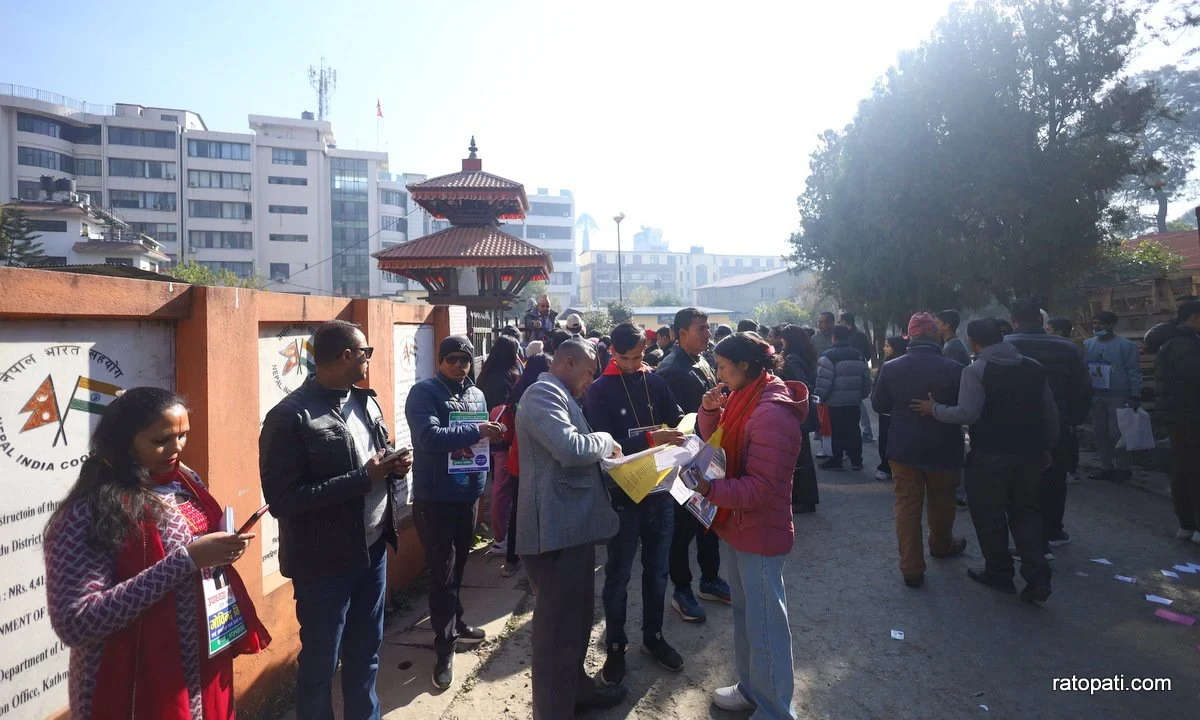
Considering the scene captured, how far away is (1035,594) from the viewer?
4262 mm

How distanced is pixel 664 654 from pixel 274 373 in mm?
2808

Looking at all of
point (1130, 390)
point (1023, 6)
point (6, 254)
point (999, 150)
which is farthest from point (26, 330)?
point (6, 254)

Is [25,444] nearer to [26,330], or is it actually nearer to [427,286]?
[26,330]

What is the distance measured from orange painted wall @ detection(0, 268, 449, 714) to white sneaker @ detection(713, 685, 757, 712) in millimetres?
2401

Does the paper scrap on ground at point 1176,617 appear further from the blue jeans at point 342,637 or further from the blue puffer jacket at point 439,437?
the blue jeans at point 342,637

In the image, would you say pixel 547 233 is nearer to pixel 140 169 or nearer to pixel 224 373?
pixel 140 169

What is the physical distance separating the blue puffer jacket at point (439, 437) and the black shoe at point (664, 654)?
4.56 feet

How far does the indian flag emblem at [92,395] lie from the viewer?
2434 mm

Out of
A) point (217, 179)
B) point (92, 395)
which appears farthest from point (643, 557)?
point (217, 179)

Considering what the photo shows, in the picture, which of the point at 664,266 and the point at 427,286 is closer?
the point at 427,286

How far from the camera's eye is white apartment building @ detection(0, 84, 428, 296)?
49.8m

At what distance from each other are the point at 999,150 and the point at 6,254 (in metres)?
48.2

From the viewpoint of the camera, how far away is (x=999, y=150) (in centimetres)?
1391

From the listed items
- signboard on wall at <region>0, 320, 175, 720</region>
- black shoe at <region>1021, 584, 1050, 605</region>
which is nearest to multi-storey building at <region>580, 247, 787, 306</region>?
black shoe at <region>1021, 584, 1050, 605</region>
